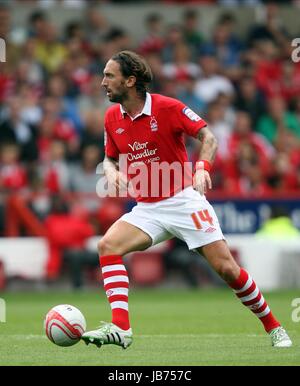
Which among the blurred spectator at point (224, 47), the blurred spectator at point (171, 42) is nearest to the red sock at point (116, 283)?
the blurred spectator at point (171, 42)

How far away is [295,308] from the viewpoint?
1299cm

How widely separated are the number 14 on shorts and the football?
117 centimetres

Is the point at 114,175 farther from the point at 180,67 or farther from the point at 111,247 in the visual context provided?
the point at 180,67

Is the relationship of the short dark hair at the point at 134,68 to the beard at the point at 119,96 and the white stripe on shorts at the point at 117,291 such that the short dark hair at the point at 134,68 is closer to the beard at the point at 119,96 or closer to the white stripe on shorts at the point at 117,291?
the beard at the point at 119,96

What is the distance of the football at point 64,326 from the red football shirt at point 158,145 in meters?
1.13

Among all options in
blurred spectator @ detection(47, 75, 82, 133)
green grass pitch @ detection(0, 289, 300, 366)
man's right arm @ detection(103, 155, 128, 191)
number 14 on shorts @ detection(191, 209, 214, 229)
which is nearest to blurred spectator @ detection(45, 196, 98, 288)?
green grass pitch @ detection(0, 289, 300, 366)

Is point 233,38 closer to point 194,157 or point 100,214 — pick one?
point 194,157

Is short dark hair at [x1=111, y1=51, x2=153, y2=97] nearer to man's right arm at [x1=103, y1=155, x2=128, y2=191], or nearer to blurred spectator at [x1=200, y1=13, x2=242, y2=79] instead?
man's right arm at [x1=103, y1=155, x2=128, y2=191]

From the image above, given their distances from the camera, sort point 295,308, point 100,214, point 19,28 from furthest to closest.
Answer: point 19,28 < point 100,214 < point 295,308

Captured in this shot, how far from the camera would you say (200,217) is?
9031mm

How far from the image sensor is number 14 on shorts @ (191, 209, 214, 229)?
8.99m
